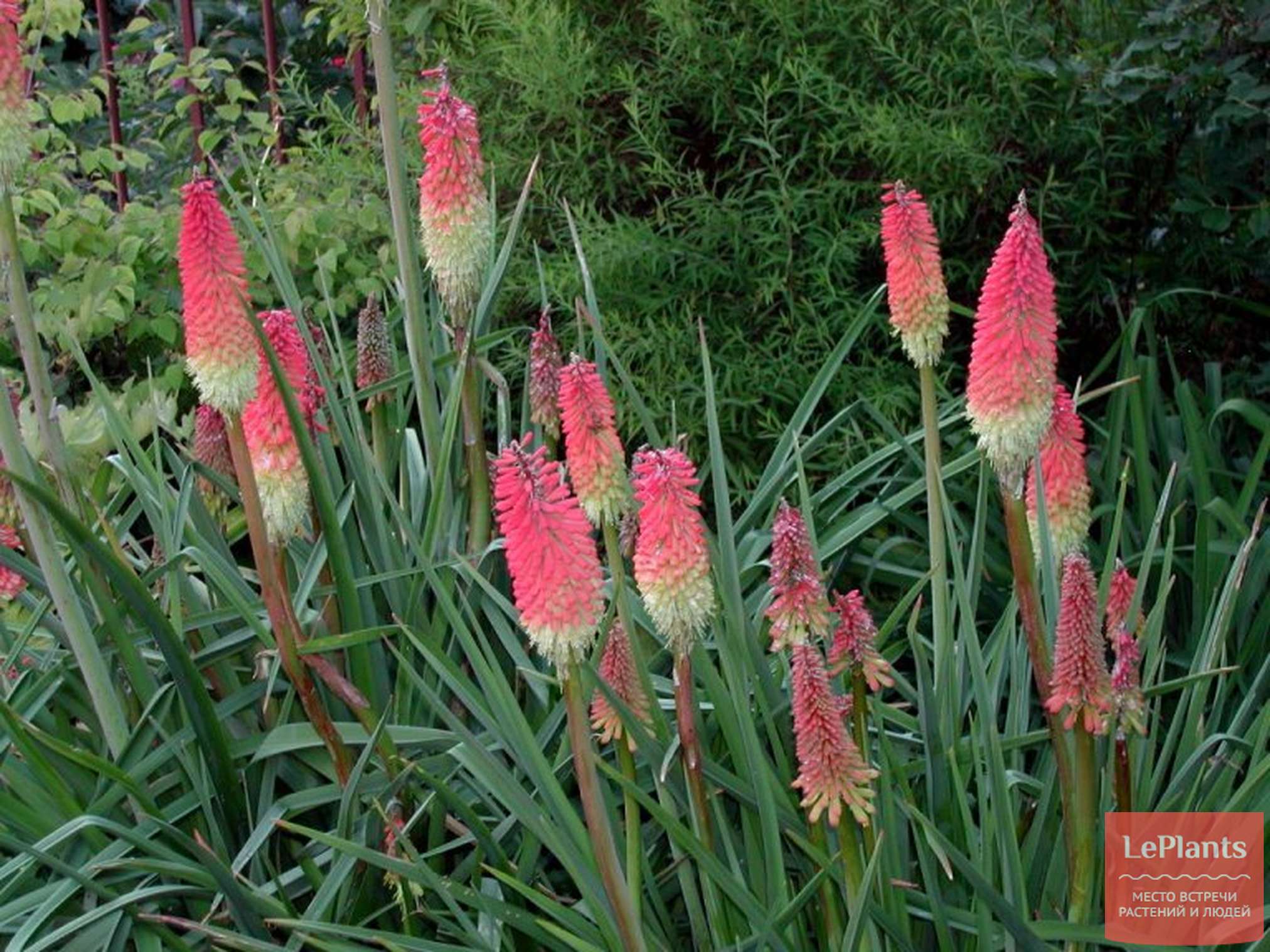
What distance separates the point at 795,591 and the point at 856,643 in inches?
6.0

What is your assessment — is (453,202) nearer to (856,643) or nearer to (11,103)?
(11,103)

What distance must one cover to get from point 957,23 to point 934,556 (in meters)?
1.93

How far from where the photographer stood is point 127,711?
2791mm

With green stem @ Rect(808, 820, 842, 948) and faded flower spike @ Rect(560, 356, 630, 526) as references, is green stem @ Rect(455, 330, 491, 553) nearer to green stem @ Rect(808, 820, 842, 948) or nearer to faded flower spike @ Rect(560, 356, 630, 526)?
faded flower spike @ Rect(560, 356, 630, 526)

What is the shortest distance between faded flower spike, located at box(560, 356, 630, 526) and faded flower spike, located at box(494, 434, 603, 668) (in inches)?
12.5

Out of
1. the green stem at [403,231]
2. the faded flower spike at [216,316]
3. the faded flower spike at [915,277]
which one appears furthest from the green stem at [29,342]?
the faded flower spike at [915,277]

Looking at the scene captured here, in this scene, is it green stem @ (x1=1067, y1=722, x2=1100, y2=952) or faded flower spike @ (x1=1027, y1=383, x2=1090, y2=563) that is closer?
green stem @ (x1=1067, y1=722, x2=1100, y2=952)

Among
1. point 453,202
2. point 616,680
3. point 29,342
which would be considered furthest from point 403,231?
point 616,680

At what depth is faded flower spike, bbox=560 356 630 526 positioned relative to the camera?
87.4 inches

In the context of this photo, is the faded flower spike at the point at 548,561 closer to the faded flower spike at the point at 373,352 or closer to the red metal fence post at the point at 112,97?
the faded flower spike at the point at 373,352

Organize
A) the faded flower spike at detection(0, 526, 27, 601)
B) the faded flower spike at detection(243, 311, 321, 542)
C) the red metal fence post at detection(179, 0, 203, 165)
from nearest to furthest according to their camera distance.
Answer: the faded flower spike at detection(243, 311, 321, 542)
the faded flower spike at detection(0, 526, 27, 601)
the red metal fence post at detection(179, 0, 203, 165)

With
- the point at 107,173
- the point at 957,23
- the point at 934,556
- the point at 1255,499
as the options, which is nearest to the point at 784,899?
the point at 934,556

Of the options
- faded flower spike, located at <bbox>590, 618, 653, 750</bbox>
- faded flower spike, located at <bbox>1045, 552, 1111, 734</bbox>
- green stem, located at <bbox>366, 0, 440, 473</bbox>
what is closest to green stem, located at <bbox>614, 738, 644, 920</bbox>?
faded flower spike, located at <bbox>590, 618, 653, 750</bbox>

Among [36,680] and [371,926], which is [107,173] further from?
[371,926]
